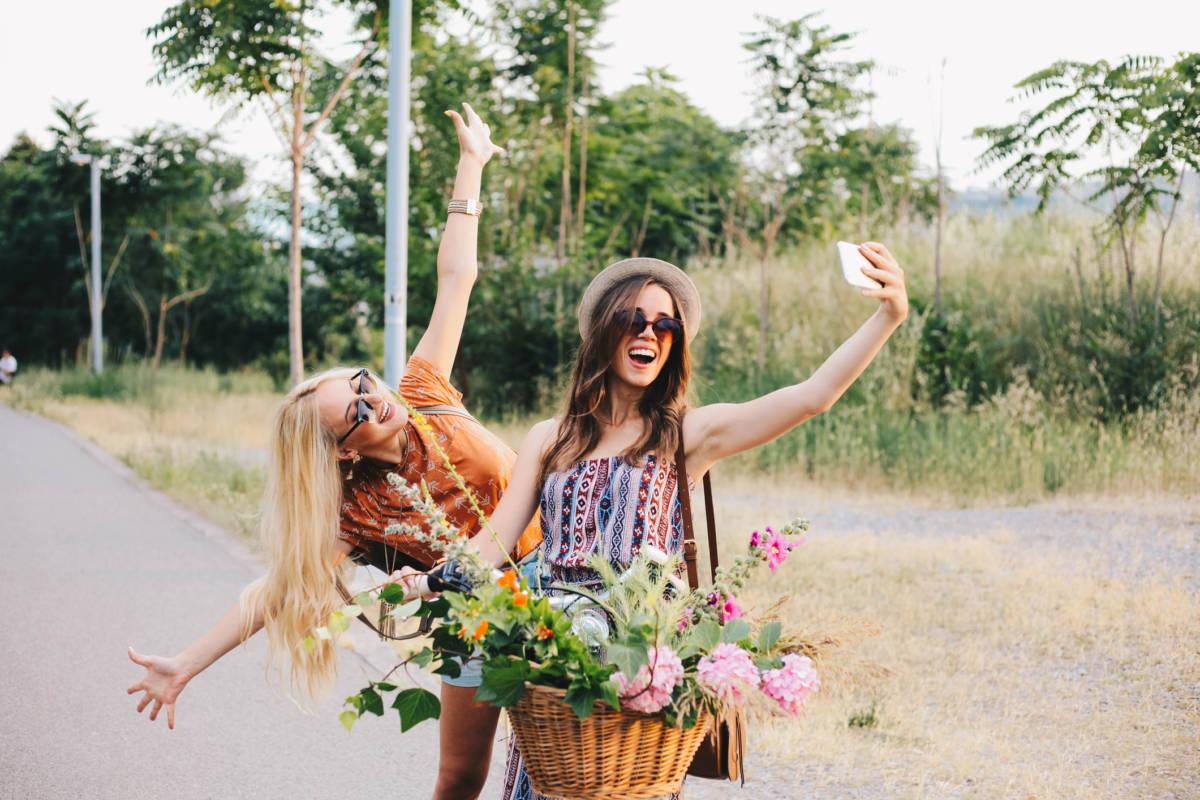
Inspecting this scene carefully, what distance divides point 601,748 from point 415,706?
434mm

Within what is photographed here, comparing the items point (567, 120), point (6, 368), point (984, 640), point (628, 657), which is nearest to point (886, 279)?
point (628, 657)

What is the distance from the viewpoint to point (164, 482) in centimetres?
1420

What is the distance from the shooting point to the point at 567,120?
2055 centimetres

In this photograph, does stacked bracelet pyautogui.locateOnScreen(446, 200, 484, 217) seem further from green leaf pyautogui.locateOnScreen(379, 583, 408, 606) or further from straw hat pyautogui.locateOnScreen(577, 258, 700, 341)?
green leaf pyautogui.locateOnScreen(379, 583, 408, 606)

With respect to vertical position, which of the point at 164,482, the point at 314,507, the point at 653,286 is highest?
the point at 653,286

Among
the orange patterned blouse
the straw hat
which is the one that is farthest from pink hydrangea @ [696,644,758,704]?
the orange patterned blouse

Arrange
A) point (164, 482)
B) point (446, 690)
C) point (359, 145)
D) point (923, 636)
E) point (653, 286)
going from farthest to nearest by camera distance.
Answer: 1. point (359, 145)
2. point (164, 482)
3. point (923, 636)
4. point (446, 690)
5. point (653, 286)

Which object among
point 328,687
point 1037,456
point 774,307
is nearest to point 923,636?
point 328,687

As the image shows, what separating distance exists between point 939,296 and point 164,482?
9.27 meters

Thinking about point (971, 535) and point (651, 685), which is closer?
point (651, 685)

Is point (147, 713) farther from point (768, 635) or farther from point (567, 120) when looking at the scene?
point (567, 120)

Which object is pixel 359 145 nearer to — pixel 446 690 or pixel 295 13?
pixel 295 13

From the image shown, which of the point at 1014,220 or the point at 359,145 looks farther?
the point at 359,145

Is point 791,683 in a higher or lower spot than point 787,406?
lower
